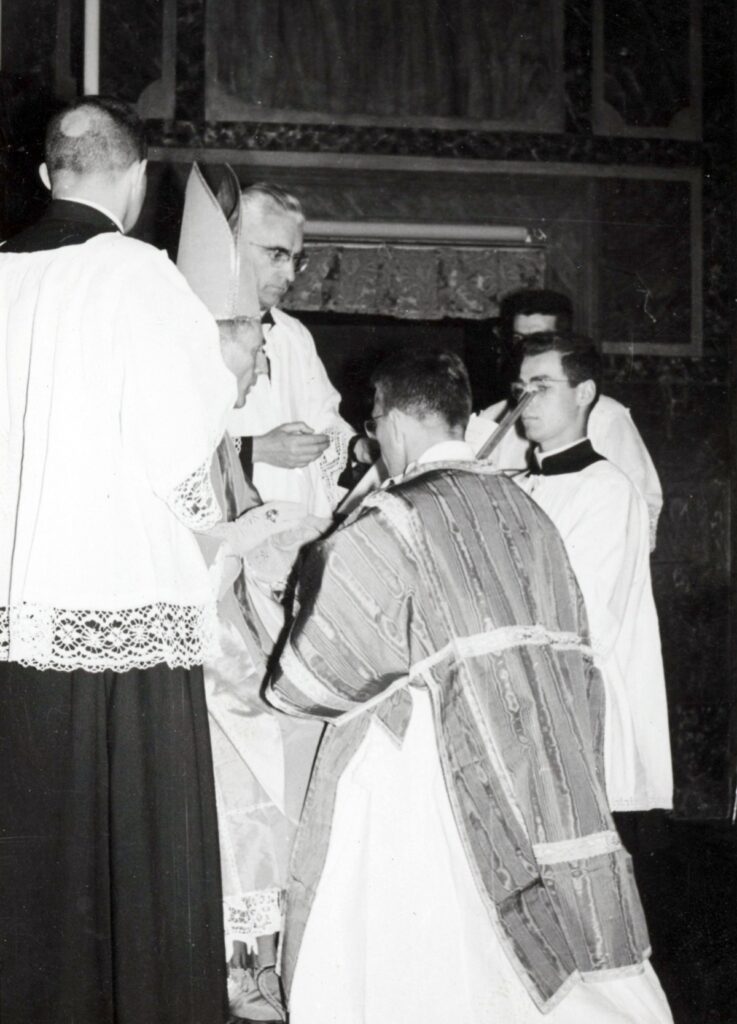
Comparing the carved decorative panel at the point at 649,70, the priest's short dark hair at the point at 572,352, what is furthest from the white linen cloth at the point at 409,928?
the carved decorative panel at the point at 649,70

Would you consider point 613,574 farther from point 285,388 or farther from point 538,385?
point 285,388

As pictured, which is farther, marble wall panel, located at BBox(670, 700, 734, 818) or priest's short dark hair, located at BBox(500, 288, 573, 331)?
marble wall panel, located at BBox(670, 700, 734, 818)

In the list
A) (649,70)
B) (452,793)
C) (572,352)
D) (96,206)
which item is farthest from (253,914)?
(649,70)

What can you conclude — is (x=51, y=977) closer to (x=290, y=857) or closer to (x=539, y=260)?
(x=290, y=857)

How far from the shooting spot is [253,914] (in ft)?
9.42

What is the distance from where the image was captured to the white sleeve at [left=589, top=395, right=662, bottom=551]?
461 cm

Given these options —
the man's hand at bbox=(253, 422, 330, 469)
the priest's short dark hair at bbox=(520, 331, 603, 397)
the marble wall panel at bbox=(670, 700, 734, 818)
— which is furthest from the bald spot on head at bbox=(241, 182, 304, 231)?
the marble wall panel at bbox=(670, 700, 734, 818)

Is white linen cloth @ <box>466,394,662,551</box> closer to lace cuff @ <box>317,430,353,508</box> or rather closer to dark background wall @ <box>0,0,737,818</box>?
lace cuff @ <box>317,430,353,508</box>

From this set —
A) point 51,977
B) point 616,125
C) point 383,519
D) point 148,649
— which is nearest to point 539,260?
point 616,125

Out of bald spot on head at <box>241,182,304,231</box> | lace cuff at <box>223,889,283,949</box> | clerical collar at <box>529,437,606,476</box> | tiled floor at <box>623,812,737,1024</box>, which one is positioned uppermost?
bald spot on head at <box>241,182,304,231</box>

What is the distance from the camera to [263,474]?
161 inches

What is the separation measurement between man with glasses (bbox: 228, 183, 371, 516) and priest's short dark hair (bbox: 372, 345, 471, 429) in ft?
2.99

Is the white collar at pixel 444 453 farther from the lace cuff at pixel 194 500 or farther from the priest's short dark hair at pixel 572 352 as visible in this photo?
the priest's short dark hair at pixel 572 352

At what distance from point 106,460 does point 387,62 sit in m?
3.35
